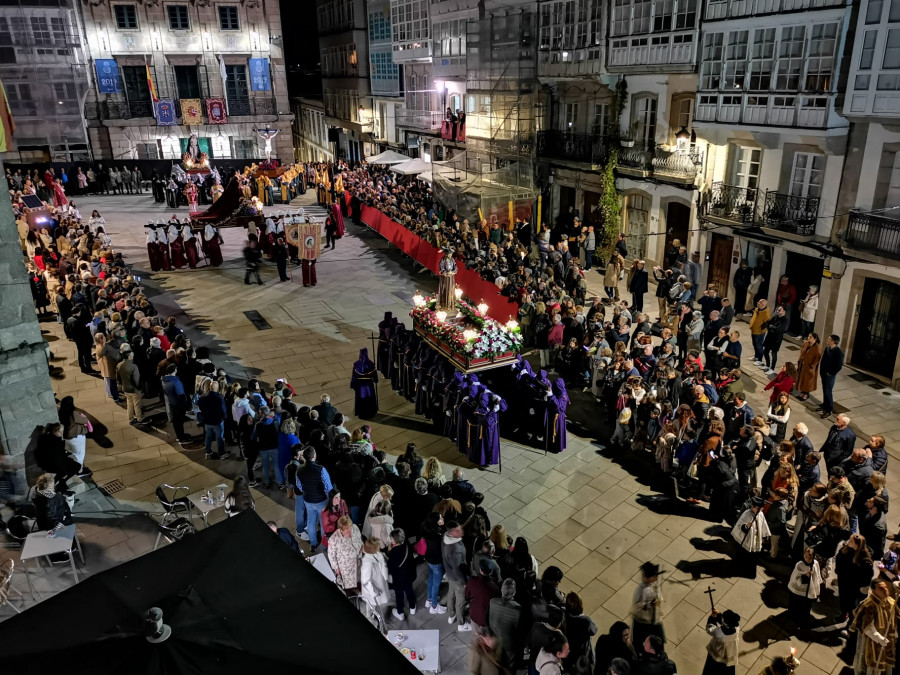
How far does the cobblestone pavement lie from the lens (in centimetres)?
799

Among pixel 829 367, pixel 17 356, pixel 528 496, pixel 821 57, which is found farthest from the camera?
pixel 821 57

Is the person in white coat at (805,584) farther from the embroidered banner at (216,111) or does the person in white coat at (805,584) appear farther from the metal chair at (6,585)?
the embroidered banner at (216,111)

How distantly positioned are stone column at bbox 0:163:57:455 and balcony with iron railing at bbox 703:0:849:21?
16038 mm

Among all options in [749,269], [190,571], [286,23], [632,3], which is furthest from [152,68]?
[190,571]

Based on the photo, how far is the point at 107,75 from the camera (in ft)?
123

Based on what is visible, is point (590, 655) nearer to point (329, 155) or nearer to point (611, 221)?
point (611, 221)

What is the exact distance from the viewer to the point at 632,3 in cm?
1986

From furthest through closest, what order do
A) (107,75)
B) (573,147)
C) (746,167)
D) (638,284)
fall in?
(107,75), (573,147), (746,167), (638,284)

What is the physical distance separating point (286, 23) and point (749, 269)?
52540 millimetres

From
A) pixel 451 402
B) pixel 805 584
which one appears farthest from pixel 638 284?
pixel 805 584

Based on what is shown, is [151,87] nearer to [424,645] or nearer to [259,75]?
[259,75]

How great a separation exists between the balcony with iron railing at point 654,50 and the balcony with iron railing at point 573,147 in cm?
271

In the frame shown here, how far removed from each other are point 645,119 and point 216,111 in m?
28.7

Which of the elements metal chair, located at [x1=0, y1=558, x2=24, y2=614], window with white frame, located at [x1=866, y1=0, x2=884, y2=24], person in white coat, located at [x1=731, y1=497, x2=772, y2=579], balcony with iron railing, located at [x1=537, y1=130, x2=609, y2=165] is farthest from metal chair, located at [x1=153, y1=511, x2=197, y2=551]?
balcony with iron railing, located at [x1=537, y1=130, x2=609, y2=165]
